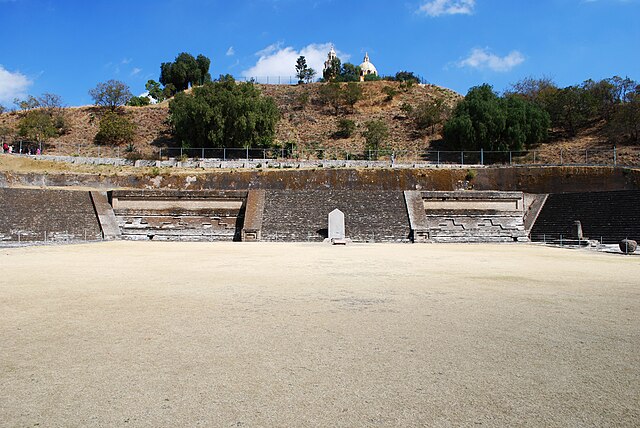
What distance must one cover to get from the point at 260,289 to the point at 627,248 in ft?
50.2

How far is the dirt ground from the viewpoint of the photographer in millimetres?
3500

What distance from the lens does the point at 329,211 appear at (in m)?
25.3

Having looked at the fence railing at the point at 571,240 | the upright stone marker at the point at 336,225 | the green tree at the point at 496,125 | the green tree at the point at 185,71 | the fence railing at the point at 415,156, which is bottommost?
the fence railing at the point at 571,240

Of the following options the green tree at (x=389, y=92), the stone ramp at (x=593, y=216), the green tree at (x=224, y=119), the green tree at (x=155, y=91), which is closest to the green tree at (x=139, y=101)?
the green tree at (x=155, y=91)

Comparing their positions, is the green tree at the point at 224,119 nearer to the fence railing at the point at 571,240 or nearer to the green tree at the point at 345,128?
the green tree at the point at 345,128

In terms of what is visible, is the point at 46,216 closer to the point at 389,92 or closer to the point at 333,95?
the point at 333,95

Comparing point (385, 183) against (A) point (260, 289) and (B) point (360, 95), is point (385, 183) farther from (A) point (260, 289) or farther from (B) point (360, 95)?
(B) point (360, 95)

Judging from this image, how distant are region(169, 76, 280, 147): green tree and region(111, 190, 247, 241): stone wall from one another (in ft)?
49.3

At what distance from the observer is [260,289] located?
875 cm

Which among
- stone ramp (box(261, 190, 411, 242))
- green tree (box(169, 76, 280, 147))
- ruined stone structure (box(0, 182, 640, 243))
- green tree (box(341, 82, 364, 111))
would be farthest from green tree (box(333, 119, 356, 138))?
ruined stone structure (box(0, 182, 640, 243))

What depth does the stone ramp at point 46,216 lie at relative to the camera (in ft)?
71.2

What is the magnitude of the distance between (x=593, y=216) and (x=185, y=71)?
62568 mm

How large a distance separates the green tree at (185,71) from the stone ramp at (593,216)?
5789cm

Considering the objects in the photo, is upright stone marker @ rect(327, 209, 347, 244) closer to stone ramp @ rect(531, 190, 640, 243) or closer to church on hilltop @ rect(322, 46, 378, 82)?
stone ramp @ rect(531, 190, 640, 243)
